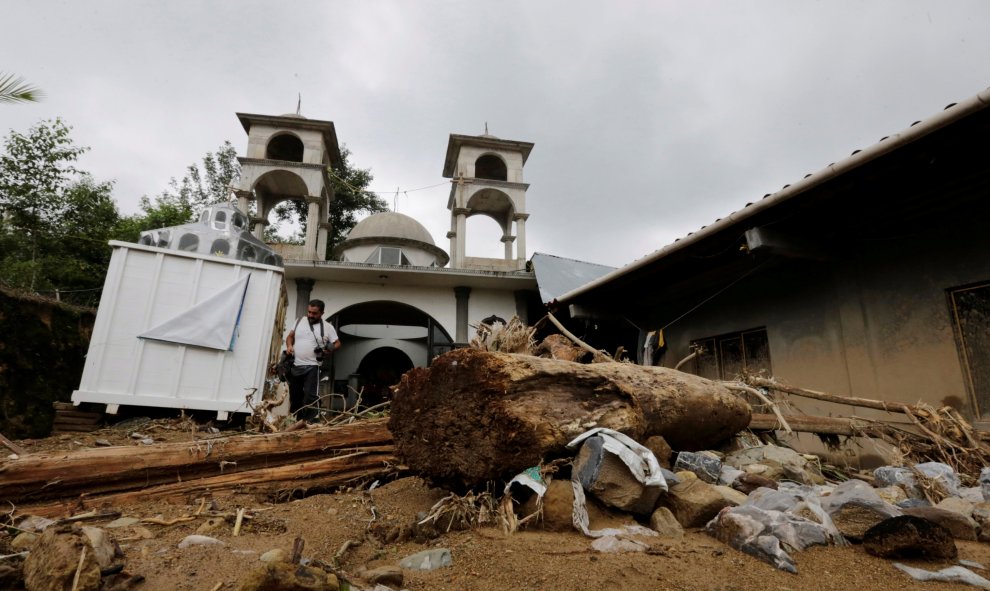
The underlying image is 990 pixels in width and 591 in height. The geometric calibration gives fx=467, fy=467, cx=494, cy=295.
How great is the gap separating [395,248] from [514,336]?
390 inches

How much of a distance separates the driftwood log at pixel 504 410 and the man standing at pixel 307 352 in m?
2.83

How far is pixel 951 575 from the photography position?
1843 millimetres

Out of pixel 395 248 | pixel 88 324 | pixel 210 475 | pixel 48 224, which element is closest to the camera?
pixel 210 475

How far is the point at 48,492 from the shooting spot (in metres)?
2.75

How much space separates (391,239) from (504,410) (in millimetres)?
11634

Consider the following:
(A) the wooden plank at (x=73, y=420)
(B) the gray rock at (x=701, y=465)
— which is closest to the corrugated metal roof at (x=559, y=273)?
(B) the gray rock at (x=701, y=465)

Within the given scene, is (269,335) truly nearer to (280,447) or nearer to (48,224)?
(280,447)

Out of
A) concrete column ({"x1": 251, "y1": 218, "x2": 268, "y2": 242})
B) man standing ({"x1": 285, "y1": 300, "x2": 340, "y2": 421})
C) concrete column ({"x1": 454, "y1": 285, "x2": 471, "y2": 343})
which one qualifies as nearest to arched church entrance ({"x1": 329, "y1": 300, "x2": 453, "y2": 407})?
concrete column ({"x1": 454, "y1": 285, "x2": 471, "y2": 343})

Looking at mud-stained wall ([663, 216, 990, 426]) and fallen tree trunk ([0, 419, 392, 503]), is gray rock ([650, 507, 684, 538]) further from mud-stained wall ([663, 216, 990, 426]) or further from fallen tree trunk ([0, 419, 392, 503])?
mud-stained wall ([663, 216, 990, 426])

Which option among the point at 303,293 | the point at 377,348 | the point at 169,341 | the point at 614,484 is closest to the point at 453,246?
the point at 303,293

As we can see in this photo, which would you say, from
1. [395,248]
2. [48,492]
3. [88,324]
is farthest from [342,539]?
[395,248]

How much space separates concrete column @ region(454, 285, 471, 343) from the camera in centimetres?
1061

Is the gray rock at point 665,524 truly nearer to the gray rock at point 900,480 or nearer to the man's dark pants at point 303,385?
the gray rock at point 900,480

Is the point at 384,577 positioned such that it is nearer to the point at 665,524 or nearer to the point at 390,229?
the point at 665,524
